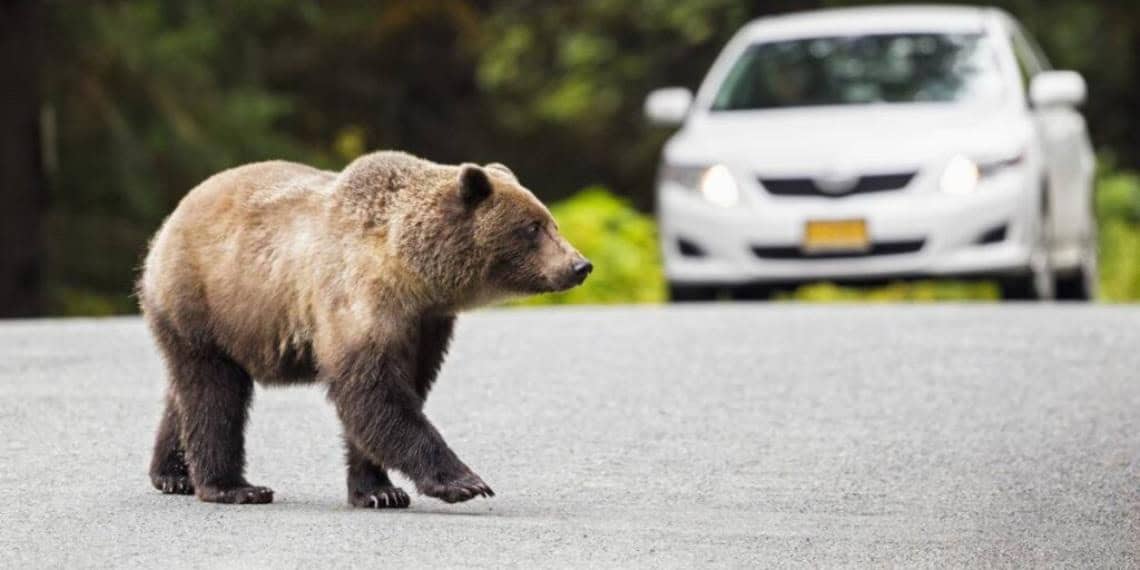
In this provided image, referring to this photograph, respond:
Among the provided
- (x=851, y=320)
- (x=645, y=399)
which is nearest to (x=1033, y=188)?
(x=851, y=320)

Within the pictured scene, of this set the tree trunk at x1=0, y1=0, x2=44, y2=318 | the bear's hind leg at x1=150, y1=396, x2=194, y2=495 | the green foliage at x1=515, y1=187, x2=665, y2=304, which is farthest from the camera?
the tree trunk at x1=0, y1=0, x2=44, y2=318

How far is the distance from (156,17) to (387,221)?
749 inches

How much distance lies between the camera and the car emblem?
15195 mm

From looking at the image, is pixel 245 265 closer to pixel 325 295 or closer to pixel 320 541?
pixel 325 295

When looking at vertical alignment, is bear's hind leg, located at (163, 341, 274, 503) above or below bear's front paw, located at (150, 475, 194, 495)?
above

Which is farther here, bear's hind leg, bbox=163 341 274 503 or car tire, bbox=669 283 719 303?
car tire, bbox=669 283 719 303

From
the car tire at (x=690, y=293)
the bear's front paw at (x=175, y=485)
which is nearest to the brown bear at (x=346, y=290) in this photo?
the bear's front paw at (x=175, y=485)

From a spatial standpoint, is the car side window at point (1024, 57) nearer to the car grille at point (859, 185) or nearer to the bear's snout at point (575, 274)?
the car grille at point (859, 185)

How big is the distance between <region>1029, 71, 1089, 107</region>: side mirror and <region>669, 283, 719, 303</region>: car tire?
2311 mm

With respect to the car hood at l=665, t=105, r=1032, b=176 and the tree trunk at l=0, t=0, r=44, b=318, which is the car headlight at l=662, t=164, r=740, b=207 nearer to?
the car hood at l=665, t=105, r=1032, b=176

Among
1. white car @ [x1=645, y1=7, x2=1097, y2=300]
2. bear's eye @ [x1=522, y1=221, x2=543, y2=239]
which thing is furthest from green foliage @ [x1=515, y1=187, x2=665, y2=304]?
bear's eye @ [x1=522, y1=221, x2=543, y2=239]

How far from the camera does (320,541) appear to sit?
287 inches

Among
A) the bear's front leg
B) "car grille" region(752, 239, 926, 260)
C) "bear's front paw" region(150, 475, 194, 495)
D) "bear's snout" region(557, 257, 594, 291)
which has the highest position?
"bear's snout" region(557, 257, 594, 291)

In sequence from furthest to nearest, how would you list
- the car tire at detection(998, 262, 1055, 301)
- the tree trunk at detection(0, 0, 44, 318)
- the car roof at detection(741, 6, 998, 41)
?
the tree trunk at detection(0, 0, 44, 318) → the car roof at detection(741, 6, 998, 41) → the car tire at detection(998, 262, 1055, 301)
